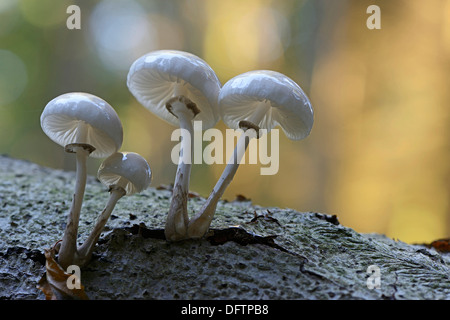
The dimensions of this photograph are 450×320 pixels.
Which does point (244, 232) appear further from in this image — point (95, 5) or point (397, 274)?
A: point (95, 5)

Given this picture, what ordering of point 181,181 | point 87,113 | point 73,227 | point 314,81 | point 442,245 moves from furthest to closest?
1. point 314,81
2. point 442,245
3. point 181,181
4. point 73,227
5. point 87,113

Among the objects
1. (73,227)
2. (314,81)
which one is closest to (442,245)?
(73,227)

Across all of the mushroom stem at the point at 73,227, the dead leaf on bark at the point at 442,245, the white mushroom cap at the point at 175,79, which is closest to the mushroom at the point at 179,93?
the white mushroom cap at the point at 175,79

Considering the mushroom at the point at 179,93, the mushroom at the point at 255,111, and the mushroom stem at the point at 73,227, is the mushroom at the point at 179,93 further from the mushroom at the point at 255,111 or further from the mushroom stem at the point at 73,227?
the mushroom stem at the point at 73,227

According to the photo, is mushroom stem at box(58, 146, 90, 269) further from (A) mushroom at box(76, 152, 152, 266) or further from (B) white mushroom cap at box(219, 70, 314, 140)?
(B) white mushroom cap at box(219, 70, 314, 140)

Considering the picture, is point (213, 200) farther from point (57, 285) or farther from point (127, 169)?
point (57, 285)

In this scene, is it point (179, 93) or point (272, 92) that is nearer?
point (272, 92)

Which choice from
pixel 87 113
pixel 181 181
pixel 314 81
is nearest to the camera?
pixel 87 113
